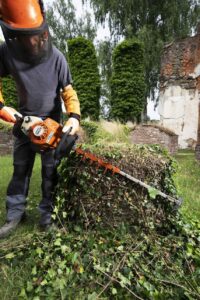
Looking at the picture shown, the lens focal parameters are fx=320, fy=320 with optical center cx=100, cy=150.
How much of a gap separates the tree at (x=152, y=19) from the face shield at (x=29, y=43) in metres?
16.3

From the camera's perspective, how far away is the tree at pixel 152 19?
1819cm

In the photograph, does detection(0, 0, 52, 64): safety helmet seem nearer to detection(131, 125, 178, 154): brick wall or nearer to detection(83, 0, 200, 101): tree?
detection(131, 125, 178, 154): brick wall

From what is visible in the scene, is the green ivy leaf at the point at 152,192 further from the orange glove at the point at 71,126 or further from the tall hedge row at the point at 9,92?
the tall hedge row at the point at 9,92

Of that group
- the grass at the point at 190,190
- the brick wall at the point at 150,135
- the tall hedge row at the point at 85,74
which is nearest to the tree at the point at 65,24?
the tall hedge row at the point at 85,74

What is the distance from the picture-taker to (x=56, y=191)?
9.48ft

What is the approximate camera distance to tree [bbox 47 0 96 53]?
24703 millimetres

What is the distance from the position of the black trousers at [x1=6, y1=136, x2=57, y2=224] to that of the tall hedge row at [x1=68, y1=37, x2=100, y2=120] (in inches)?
432

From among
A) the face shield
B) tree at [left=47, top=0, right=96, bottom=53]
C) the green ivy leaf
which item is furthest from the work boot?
tree at [left=47, top=0, right=96, bottom=53]

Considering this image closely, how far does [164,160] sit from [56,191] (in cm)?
100

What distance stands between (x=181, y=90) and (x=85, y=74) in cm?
427

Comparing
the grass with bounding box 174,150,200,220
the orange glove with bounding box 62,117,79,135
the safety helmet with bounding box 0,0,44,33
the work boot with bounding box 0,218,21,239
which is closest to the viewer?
the safety helmet with bounding box 0,0,44,33

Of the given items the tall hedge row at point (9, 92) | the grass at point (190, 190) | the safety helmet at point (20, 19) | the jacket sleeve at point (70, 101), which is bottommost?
the grass at point (190, 190)

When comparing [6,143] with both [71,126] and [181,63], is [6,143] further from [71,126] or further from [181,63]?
[71,126]

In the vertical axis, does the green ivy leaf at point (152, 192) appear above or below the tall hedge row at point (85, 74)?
below
